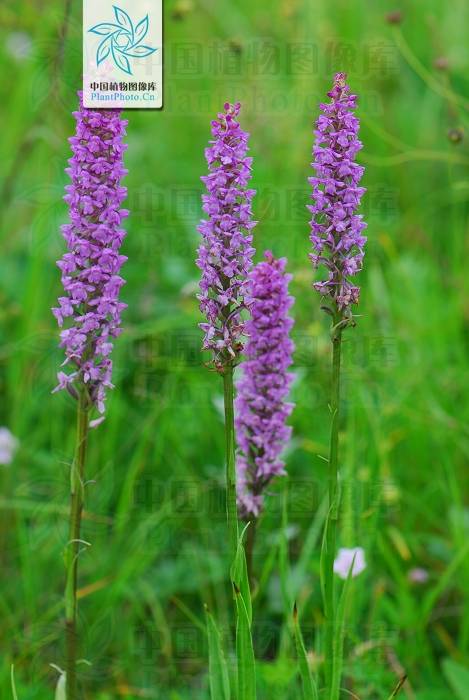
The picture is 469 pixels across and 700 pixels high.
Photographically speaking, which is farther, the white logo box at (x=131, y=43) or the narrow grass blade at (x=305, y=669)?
the white logo box at (x=131, y=43)

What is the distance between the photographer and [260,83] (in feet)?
18.8

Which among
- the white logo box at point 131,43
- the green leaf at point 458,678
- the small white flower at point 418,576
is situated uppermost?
the white logo box at point 131,43

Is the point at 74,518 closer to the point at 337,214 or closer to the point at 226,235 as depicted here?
the point at 226,235

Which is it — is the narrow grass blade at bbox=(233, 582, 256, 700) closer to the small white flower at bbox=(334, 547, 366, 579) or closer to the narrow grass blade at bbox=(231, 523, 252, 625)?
the narrow grass blade at bbox=(231, 523, 252, 625)

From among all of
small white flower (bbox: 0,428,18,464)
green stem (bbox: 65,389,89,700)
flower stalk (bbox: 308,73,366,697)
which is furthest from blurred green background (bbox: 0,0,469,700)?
flower stalk (bbox: 308,73,366,697)

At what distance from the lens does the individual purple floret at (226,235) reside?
1.81m

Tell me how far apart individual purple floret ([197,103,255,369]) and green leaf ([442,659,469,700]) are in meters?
1.48

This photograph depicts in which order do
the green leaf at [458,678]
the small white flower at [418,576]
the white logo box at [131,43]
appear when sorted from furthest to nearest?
the small white flower at [418,576] → the green leaf at [458,678] → the white logo box at [131,43]

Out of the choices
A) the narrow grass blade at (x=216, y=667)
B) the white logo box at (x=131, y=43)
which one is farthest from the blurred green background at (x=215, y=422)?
the white logo box at (x=131, y=43)

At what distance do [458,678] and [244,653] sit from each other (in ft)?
3.47

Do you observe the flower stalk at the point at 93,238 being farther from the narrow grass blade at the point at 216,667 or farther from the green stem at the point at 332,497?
the narrow grass blade at the point at 216,667

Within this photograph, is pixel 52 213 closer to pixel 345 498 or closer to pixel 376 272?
pixel 376 272

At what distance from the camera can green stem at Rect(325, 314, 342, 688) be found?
189cm

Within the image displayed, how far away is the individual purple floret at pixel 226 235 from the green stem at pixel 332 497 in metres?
0.22
